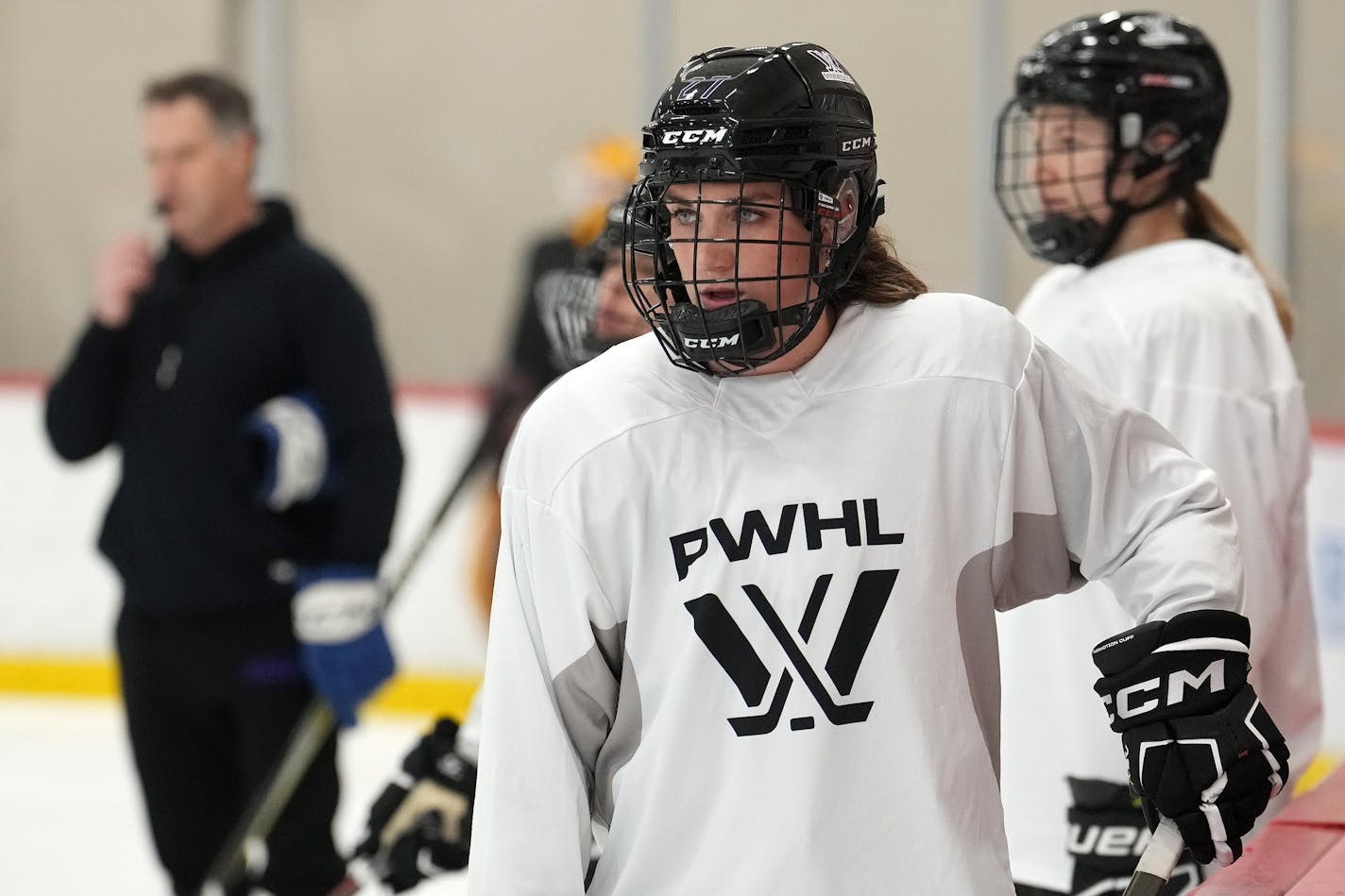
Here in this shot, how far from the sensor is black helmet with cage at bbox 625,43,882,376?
4.13ft

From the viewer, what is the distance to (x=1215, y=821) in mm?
1249

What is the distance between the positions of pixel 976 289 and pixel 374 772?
1966 mm

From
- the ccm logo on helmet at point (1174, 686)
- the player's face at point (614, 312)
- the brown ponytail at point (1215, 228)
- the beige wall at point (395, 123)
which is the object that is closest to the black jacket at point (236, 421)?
the player's face at point (614, 312)

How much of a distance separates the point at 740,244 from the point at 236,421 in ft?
5.31

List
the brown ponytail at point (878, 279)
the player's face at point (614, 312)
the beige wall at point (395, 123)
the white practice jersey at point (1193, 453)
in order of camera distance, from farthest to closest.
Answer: the beige wall at point (395, 123), the player's face at point (614, 312), the white practice jersey at point (1193, 453), the brown ponytail at point (878, 279)

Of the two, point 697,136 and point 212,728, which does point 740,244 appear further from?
point 212,728

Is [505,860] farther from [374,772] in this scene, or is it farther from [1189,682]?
[374,772]

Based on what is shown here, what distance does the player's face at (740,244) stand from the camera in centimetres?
127

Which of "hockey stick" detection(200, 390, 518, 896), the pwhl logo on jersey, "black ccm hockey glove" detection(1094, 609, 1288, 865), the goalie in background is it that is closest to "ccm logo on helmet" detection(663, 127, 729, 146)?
the pwhl logo on jersey

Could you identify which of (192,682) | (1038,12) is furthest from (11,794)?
(1038,12)

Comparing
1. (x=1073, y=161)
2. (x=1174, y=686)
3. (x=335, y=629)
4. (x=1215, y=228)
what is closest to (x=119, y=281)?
(x=335, y=629)

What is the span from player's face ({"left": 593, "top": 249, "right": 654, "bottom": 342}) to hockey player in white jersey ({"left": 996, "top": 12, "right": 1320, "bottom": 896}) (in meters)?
0.49

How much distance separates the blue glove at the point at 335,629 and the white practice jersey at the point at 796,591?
1.38 metres

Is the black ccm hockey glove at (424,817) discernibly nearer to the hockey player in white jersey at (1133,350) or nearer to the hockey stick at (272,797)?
the hockey player in white jersey at (1133,350)
